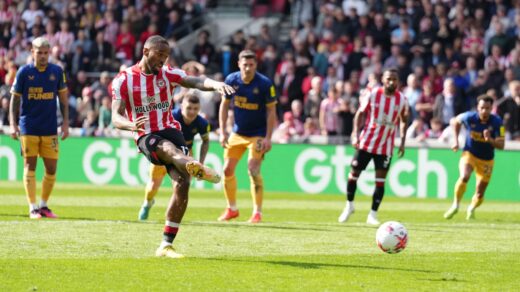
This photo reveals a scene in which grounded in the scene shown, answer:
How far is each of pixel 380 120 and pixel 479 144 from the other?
2.65 metres

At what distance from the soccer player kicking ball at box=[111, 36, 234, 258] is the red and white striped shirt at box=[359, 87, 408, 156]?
18.1 feet

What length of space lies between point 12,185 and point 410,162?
880 cm

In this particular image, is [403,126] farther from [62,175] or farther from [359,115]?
[62,175]

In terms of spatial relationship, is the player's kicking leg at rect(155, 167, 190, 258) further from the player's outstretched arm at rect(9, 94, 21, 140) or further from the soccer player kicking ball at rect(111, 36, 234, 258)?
the player's outstretched arm at rect(9, 94, 21, 140)

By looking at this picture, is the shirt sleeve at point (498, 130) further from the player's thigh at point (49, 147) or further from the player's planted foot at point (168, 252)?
the player's planted foot at point (168, 252)

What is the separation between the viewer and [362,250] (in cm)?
1169

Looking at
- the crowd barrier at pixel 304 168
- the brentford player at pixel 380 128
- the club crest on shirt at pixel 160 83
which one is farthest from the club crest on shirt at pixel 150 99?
the crowd barrier at pixel 304 168

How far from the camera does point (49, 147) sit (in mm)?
14828

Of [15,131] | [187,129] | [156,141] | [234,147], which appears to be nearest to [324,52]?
[234,147]

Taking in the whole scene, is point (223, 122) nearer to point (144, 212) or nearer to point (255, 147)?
point (255, 147)

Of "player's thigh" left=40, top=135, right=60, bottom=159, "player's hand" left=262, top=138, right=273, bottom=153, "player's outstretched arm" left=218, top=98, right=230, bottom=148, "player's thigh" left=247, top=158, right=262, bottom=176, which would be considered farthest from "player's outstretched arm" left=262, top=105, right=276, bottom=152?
"player's thigh" left=40, top=135, right=60, bottom=159

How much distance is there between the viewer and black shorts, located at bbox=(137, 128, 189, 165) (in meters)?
10.5

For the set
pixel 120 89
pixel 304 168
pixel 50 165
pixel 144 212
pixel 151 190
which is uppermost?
pixel 120 89

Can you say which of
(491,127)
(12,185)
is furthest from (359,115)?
(12,185)
